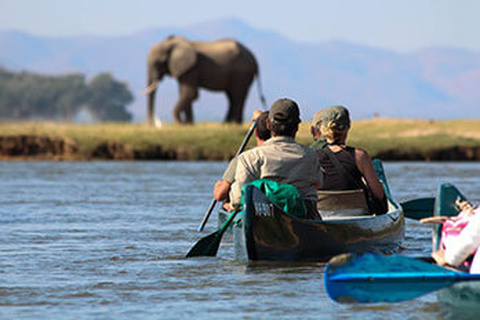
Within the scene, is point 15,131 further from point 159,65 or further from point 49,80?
point 49,80

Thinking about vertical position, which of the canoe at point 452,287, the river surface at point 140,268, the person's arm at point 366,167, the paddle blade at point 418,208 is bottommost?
the river surface at point 140,268

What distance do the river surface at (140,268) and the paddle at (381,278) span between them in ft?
2.51

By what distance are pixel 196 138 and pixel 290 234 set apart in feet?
71.6

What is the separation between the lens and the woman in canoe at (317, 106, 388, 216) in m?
9.64

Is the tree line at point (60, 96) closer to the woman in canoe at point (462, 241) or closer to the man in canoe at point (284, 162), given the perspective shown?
the man in canoe at point (284, 162)

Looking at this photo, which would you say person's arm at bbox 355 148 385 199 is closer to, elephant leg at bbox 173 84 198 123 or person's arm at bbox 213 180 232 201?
person's arm at bbox 213 180 232 201

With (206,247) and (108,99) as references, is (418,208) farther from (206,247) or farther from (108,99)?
(108,99)

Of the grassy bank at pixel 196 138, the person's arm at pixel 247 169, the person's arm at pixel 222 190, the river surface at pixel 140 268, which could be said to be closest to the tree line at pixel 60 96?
the grassy bank at pixel 196 138

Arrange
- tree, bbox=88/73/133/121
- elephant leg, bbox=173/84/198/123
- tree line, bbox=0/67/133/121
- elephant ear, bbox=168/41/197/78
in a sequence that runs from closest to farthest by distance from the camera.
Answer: elephant leg, bbox=173/84/198/123
elephant ear, bbox=168/41/197/78
tree line, bbox=0/67/133/121
tree, bbox=88/73/133/121

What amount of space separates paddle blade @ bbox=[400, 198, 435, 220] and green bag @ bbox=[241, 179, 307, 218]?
3265mm

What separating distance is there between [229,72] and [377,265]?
30524 mm

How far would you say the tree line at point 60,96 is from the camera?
11319 cm

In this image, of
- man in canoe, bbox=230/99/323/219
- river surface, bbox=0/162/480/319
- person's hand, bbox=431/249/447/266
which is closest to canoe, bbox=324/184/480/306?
person's hand, bbox=431/249/447/266

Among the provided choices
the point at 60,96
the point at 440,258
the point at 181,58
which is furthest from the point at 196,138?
the point at 60,96
